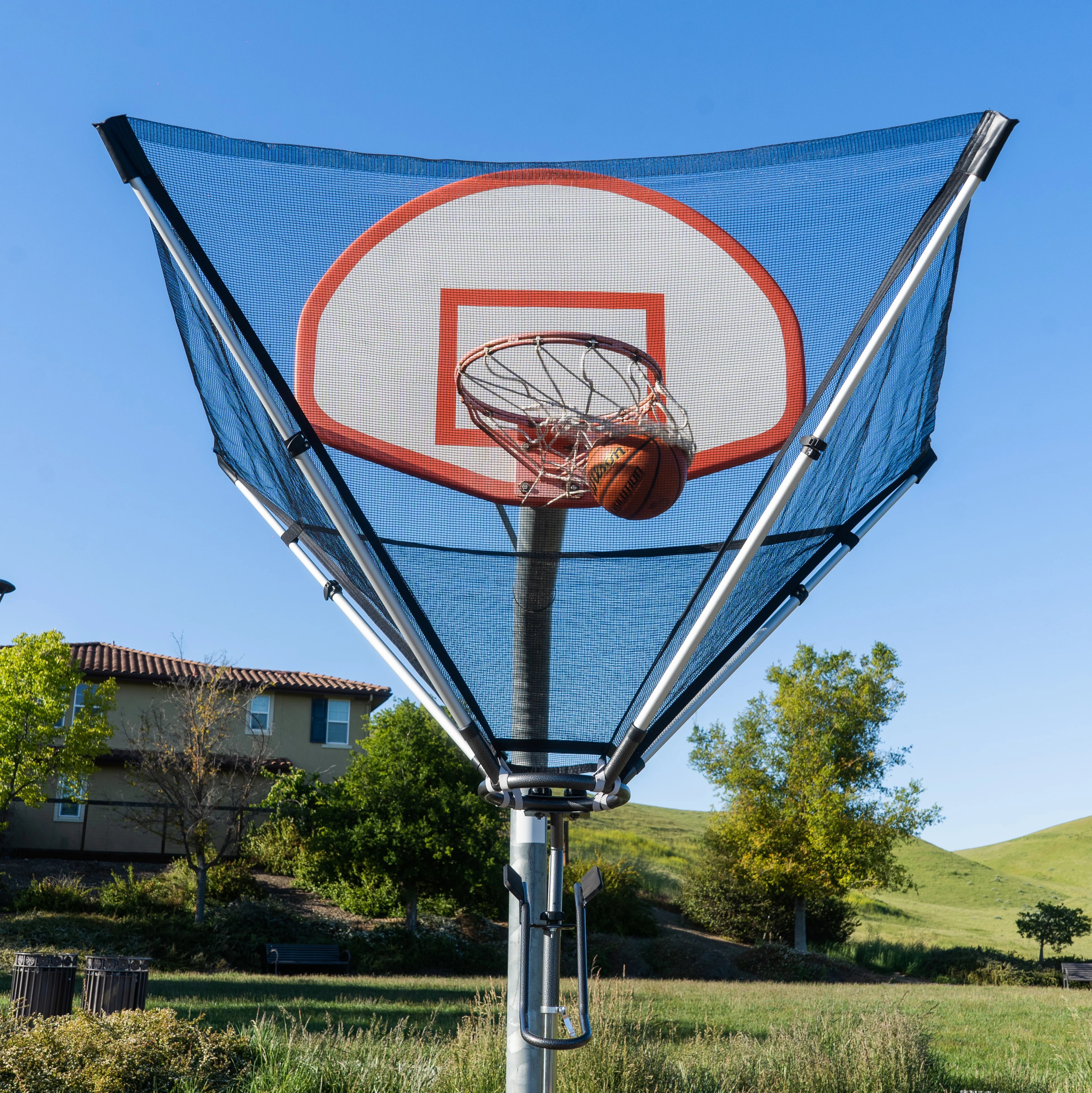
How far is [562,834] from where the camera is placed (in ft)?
11.6

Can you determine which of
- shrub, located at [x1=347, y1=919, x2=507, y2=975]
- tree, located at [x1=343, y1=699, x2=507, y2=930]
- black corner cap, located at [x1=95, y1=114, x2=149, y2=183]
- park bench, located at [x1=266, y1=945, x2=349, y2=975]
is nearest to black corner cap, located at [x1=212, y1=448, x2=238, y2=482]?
black corner cap, located at [x1=95, y1=114, x2=149, y2=183]

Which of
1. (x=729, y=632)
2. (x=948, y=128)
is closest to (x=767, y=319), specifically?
(x=948, y=128)

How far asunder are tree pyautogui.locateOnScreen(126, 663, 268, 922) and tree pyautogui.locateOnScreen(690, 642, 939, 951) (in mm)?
11187

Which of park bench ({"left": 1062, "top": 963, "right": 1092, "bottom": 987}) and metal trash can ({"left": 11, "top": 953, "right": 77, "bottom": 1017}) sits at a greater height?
metal trash can ({"left": 11, "top": 953, "right": 77, "bottom": 1017})

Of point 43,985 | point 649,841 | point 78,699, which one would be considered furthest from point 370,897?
point 649,841

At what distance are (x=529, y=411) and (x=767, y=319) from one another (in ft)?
3.33

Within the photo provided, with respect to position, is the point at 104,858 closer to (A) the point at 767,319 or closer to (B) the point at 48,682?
(B) the point at 48,682

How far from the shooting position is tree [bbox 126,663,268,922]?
60.3 feet

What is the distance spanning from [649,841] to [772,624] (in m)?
43.7

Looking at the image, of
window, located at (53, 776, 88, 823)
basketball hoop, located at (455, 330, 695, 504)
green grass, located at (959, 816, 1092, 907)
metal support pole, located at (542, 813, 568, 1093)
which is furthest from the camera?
green grass, located at (959, 816, 1092, 907)


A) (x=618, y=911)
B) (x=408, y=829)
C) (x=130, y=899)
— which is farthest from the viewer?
(x=618, y=911)

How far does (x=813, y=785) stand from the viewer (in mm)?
22984

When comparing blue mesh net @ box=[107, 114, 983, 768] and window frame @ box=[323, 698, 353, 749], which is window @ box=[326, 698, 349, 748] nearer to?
window frame @ box=[323, 698, 353, 749]

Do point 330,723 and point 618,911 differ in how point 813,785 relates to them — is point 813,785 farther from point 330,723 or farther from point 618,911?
point 330,723
